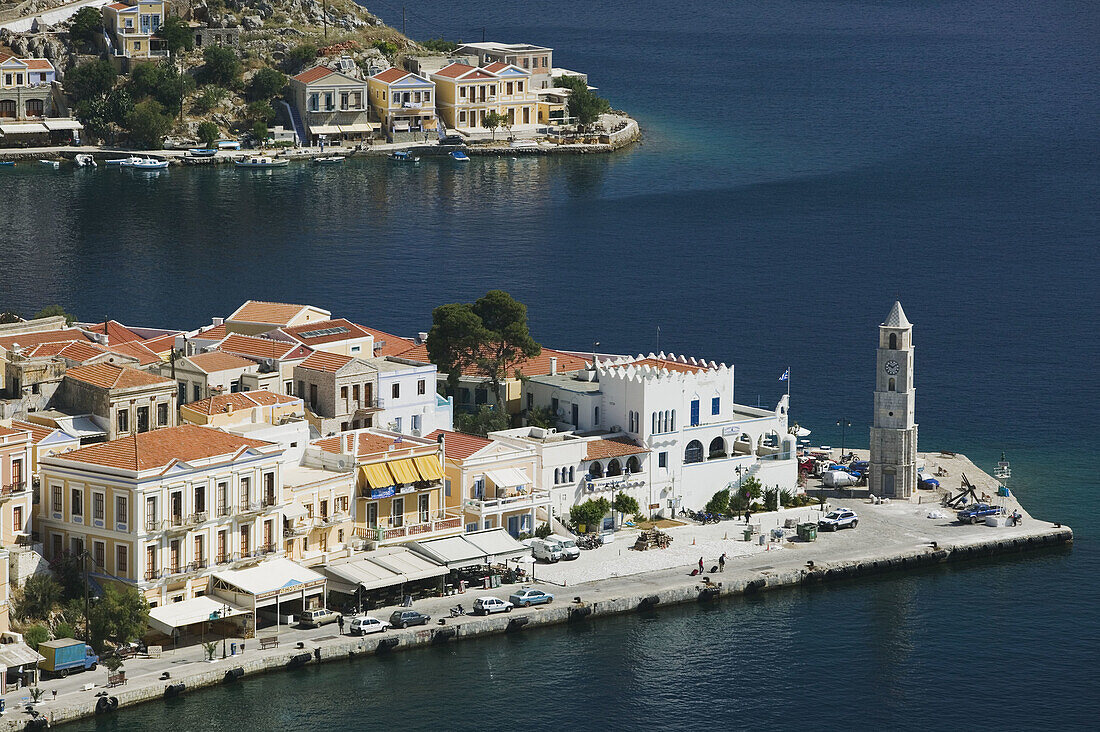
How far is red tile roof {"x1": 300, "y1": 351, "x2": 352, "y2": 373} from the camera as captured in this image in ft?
327

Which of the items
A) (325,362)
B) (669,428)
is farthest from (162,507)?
(669,428)

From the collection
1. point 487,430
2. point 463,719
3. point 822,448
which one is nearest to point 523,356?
point 487,430

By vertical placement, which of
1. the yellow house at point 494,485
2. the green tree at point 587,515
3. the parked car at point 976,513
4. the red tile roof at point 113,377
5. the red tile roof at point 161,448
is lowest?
the parked car at point 976,513

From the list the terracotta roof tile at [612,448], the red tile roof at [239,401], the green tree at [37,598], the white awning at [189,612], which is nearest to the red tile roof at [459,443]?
the terracotta roof tile at [612,448]

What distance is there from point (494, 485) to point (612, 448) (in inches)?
274

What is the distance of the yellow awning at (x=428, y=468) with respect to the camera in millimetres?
93875

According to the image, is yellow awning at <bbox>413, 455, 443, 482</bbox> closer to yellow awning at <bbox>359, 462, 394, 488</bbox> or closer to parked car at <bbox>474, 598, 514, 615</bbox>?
yellow awning at <bbox>359, 462, 394, 488</bbox>

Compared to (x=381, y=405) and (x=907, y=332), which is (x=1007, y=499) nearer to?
(x=907, y=332)

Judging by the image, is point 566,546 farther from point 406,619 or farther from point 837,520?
point 837,520

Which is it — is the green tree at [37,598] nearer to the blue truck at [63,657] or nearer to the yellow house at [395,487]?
the blue truck at [63,657]

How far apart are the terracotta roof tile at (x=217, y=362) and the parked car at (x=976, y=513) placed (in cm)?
3301

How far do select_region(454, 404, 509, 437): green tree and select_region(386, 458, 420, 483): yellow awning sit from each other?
991 centimetres

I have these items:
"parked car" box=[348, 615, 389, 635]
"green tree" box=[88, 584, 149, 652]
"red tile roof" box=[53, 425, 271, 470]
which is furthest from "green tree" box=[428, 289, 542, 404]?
"green tree" box=[88, 584, 149, 652]

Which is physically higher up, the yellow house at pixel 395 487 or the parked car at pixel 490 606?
the yellow house at pixel 395 487
